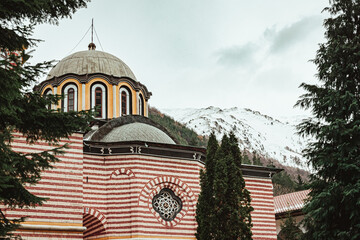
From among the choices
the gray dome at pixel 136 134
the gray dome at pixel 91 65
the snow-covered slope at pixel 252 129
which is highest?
the snow-covered slope at pixel 252 129

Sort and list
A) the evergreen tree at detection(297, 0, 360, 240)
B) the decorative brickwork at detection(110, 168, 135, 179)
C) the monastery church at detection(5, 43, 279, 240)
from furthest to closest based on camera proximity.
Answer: the decorative brickwork at detection(110, 168, 135, 179)
the monastery church at detection(5, 43, 279, 240)
the evergreen tree at detection(297, 0, 360, 240)

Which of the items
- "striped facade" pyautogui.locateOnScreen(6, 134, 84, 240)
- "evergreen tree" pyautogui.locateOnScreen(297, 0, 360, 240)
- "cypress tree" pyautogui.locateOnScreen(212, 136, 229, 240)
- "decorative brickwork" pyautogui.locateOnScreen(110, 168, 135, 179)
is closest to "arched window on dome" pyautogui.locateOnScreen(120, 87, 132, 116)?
"decorative brickwork" pyautogui.locateOnScreen(110, 168, 135, 179)

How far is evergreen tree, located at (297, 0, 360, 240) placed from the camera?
36.9 ft

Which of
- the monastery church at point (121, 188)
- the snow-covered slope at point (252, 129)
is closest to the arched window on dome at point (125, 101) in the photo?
the monastery church at point (121, 188)

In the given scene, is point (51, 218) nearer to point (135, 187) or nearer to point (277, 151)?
point (135, 187)

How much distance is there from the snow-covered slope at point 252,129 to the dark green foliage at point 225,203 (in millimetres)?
104180

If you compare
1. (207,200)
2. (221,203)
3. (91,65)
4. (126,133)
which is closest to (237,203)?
(221,203)

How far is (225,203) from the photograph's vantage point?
39.3ft

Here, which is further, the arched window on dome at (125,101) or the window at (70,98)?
the arched window on dome at (125,101)

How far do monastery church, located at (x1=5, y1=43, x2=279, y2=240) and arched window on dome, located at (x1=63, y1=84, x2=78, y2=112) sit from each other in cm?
26

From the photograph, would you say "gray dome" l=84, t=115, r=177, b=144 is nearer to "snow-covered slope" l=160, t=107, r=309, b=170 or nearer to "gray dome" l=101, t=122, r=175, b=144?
"gray dome" l=101, t=122, r=175, b=144

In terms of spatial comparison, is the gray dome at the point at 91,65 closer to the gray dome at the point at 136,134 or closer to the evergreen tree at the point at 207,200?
the gray dome at the point at 136,134

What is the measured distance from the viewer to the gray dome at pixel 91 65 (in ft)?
63.6

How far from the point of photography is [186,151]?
16250 mm
